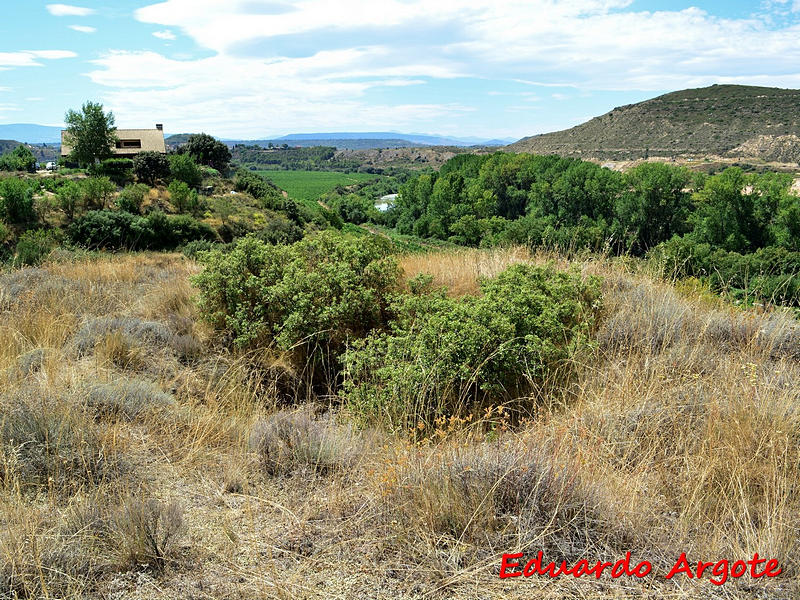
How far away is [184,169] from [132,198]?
1118 cm

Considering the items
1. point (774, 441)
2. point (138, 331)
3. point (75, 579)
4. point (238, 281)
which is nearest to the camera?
point (75, 579)

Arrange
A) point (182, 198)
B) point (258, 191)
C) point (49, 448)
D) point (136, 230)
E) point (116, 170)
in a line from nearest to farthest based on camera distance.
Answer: point (49, 448), point (136, 230), point (182, 198), point (116, 170), point (258, 191)

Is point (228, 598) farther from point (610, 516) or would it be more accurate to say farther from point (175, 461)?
point (610, 516)

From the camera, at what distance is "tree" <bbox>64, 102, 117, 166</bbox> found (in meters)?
48.8

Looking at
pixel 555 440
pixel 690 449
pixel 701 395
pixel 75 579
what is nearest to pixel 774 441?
pixel 690 449

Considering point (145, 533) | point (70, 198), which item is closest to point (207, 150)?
point (70, 198)

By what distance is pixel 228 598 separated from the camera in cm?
194

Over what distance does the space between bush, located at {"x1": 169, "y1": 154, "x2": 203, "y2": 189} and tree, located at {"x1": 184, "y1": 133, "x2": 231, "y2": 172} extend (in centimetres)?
1096

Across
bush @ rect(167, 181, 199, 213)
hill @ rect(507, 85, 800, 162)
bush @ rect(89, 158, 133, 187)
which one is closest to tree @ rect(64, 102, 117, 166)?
bush @ rect(89, 158, 133, 187)

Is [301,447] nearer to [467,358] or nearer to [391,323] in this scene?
[467,358]

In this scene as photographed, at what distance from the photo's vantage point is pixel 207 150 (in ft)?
223

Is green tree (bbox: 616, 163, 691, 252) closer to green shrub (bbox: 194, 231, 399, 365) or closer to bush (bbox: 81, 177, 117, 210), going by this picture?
bush (bbox: 81, 177, 117, 210)

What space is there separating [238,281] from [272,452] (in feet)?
9.52

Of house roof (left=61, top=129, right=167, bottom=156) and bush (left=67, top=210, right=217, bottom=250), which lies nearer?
bush (left=67, top=210, right=217, bottom=250)
